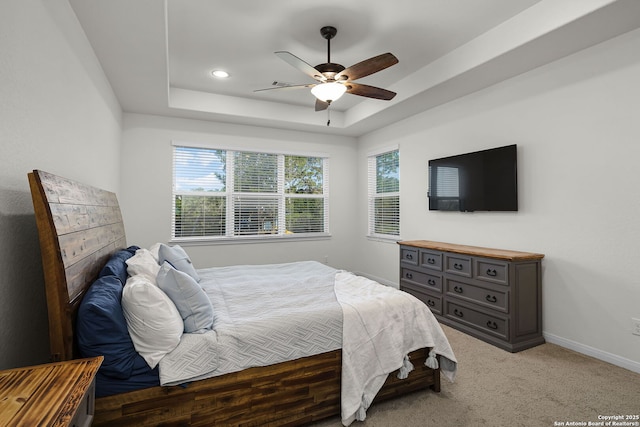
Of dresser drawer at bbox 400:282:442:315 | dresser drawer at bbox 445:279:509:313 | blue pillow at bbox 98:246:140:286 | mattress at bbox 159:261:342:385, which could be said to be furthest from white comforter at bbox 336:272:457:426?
dresser drawer at bbox 400:282:442:315

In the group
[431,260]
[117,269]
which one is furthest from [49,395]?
[431,260]

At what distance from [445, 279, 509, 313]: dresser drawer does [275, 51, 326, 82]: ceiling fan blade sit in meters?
2.51

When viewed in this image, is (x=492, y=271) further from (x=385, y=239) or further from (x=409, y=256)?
(x=385, y=239)

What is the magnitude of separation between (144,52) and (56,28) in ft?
2.85

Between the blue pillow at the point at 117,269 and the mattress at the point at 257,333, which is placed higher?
the blue pillow at the point at 117,269

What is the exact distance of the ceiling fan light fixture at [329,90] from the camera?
279cm

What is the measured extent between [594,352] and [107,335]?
3646mm

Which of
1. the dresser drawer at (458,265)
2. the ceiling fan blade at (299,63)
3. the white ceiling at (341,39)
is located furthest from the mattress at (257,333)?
the white ceiling at (341,39)

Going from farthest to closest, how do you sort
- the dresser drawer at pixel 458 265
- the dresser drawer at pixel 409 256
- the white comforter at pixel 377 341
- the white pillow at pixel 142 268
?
the dresser drawer at pixel 409 256, the dresser drawer at pixel 458 265, the white pillow at pixel 142 268, the white comforter at pixel 377 341

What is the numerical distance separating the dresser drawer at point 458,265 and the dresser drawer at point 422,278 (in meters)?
0.20

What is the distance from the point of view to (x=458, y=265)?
340cm

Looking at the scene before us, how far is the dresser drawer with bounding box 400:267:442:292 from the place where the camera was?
3.67 m

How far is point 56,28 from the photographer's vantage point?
6.20 feet

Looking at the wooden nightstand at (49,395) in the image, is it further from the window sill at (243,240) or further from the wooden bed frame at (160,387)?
the window sill at (243,240)
